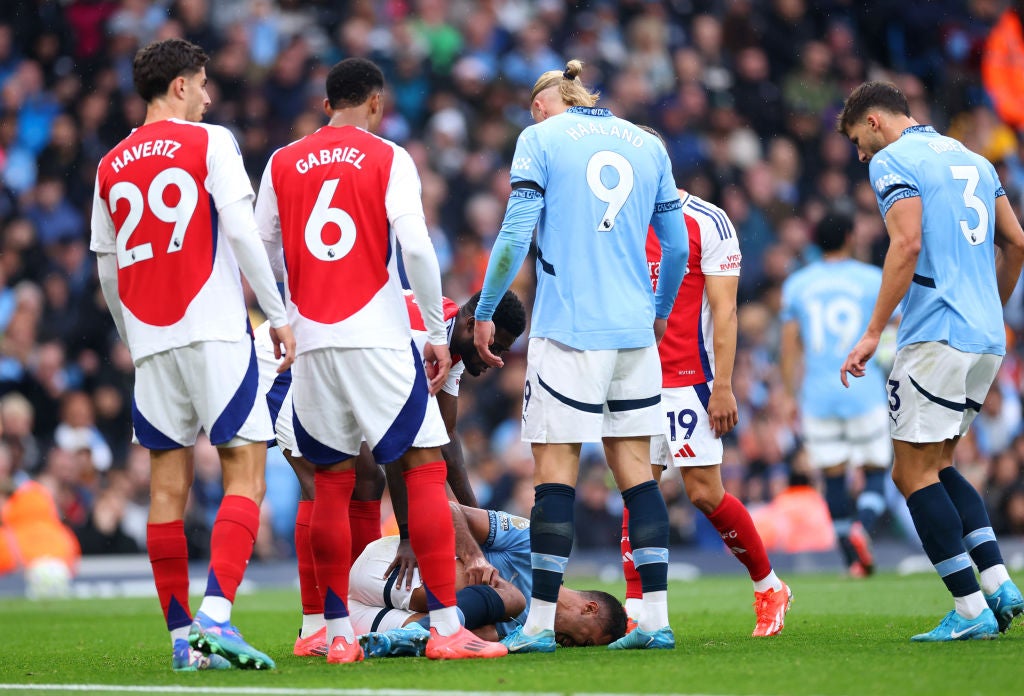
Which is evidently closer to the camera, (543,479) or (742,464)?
→ (543,479)

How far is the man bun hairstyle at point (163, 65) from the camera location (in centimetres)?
628

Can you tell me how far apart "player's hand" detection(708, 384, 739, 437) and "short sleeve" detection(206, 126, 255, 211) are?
2.65 metres

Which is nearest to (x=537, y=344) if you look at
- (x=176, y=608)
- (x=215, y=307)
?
(x=215, y=307)

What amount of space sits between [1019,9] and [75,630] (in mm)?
17389

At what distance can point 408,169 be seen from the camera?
20.2 feet

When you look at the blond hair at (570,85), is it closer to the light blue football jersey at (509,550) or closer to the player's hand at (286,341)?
the player's hand at (286,341)

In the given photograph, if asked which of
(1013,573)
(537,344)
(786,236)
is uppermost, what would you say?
(786,236)

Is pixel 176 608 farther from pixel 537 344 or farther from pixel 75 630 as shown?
pixel 75 630

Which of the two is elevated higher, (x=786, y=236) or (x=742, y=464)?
(x=786, y=236)

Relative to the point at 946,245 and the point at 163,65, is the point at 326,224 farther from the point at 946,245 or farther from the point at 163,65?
the point at 946,245

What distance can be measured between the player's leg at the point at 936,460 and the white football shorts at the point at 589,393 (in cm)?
114

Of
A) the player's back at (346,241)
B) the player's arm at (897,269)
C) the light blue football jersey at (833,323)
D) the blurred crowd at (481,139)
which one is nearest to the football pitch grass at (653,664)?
the player's arm at (897,269)

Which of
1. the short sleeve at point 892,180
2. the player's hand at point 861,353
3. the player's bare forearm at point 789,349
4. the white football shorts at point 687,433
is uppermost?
the short sleeve at point 892,180

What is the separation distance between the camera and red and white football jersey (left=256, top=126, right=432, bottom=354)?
6059mm
